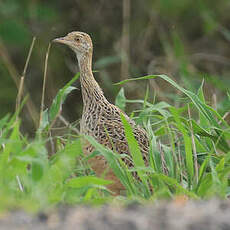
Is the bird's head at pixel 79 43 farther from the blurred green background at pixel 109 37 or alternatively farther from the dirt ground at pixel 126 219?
the blurred green background at pixel 109 37

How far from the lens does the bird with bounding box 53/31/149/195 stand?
4340 millimetres

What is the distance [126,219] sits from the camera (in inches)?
102

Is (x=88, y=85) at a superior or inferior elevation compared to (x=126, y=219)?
inferior

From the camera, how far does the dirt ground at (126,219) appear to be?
2.53m

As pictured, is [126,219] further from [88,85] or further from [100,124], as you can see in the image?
[88,85]

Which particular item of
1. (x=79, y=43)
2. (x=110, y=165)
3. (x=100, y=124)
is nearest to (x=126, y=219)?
(x=110, y=165)

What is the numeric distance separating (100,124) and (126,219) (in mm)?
2143

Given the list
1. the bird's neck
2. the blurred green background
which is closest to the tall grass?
the bird's neck

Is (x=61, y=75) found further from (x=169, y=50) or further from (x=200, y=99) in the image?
(x=200, y=99)

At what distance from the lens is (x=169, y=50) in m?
9.85

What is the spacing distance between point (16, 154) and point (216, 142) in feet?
4.82

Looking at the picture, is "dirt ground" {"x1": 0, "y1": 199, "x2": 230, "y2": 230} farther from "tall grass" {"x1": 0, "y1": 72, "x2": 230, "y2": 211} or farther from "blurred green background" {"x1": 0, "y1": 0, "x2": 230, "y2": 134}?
"blurred green background" {"x1": 0, "y1": 0, "x2": 230, "y2": 134}

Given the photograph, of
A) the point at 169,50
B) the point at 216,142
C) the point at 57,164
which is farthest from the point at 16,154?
the point at 169,50

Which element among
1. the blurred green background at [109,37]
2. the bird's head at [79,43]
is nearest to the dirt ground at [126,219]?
the bird's head at [79,43]
